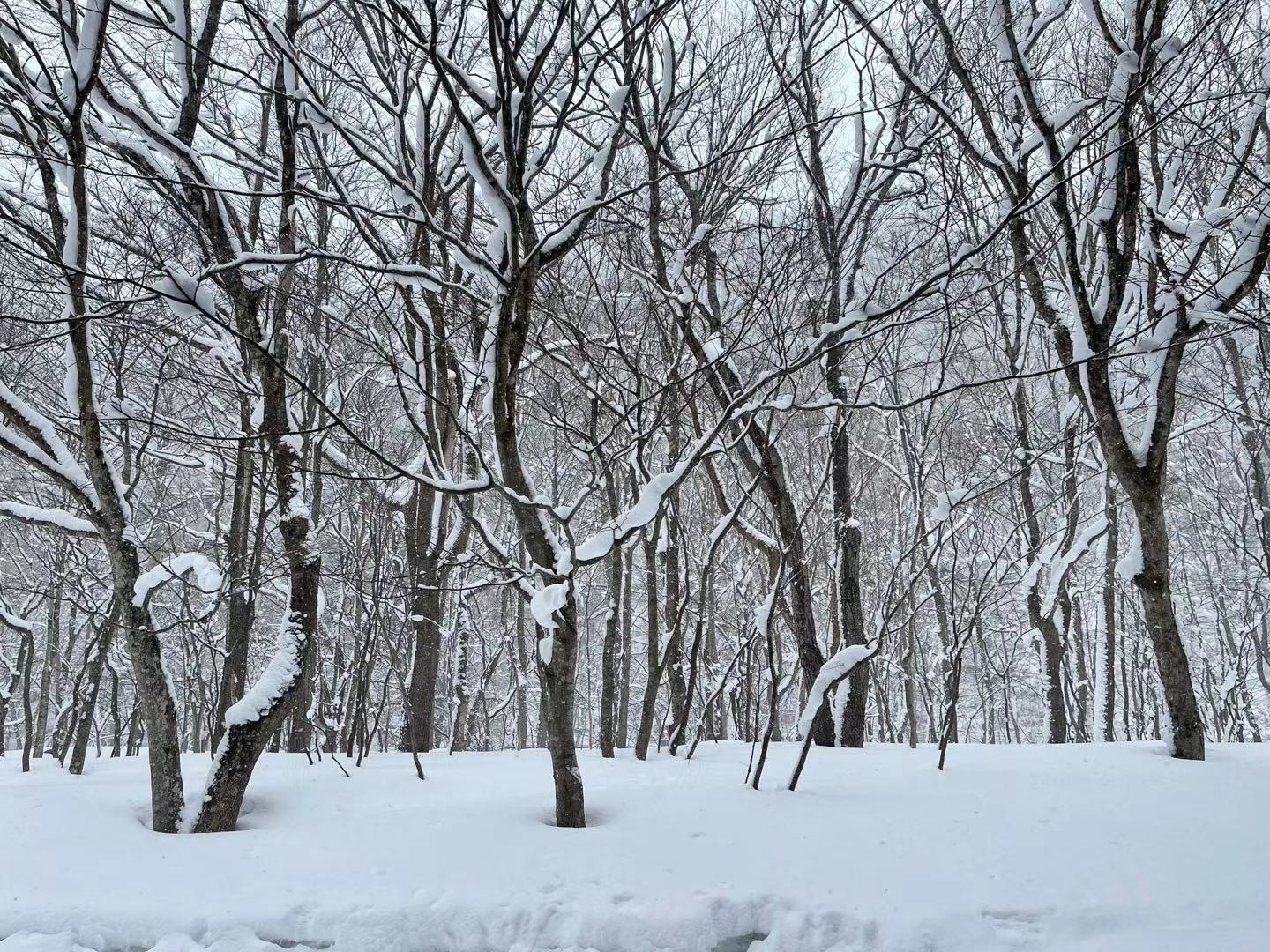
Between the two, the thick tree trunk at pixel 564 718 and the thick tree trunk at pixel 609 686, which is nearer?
the thick tree trunk at pixel 564 718

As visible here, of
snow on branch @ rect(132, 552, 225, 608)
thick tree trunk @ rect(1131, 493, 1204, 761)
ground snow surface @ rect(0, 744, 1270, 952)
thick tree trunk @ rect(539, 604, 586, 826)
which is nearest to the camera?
ground snow surface @ rect(0, 744, 1270, 952)

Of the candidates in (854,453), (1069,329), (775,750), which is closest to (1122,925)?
(775,750)

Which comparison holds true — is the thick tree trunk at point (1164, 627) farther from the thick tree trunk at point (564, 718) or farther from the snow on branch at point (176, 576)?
the snow on branch at point (176, 576)

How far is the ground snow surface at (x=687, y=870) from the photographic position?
232cm

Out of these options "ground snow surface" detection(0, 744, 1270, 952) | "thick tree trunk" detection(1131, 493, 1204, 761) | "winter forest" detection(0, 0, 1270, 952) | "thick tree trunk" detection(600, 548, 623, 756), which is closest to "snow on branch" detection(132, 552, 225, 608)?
"winter forest" detection(0, 0, 1270, 952)

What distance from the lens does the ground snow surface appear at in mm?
2318

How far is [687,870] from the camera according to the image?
104 inches

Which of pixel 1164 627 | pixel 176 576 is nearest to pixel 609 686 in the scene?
pixel 176 576

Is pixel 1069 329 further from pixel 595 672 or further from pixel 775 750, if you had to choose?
pixel 595 672

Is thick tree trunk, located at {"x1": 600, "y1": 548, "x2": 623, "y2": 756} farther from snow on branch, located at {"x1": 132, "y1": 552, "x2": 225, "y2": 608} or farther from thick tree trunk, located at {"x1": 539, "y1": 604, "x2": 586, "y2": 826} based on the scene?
snow on branch, located at {"x1": 132, "y1": 552, "x2": 225, "y2": 608}

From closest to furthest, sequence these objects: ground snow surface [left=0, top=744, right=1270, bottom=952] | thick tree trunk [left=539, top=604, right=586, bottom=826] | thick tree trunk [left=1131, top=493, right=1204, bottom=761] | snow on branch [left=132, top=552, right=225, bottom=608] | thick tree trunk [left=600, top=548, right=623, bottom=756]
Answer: ground snow surface [left=0, top=744, right=1270, bottom=952] < thick tree trunk [left=539, top=604, right=586, bottom=826] < snow on branch [left=132, top=552, right=225, bottom=608] < thick tree trunk [left=1131, top=493, right=1204, bottom=761] < thick tree trunk [left=600, top=548, right=623, bottom=756]

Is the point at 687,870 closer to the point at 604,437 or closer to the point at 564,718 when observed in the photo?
the point at 564,718

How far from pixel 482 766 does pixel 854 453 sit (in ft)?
34.9

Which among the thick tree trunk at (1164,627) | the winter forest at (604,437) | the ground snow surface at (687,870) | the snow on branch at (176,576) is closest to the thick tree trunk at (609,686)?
the winter forest at (604,437)
